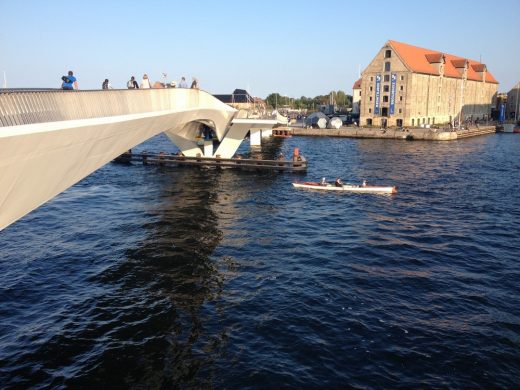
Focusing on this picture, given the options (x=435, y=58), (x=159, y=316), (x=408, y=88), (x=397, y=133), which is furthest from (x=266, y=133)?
(x=159, y=316)

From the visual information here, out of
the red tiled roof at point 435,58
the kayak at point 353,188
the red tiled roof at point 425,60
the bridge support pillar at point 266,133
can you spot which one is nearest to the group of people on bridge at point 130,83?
the kayak at point 353,188

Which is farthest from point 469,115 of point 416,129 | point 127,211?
point 127,211

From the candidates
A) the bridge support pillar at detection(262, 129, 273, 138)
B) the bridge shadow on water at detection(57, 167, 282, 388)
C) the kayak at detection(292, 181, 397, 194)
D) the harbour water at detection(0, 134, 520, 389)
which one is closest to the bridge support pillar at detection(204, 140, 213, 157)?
the kayak at detection(292, 181, 397, 194)

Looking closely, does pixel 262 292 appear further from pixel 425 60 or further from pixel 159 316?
pixel 425 60

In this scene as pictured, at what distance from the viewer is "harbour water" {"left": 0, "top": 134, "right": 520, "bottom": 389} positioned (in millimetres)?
16000

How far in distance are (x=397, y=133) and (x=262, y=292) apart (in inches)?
3280

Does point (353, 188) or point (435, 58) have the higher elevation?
point (435, 58)

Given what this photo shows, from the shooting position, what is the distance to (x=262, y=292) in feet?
72.9

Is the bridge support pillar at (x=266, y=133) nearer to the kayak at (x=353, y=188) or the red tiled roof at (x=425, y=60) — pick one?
the red tiled roof at (x=425, y=60)

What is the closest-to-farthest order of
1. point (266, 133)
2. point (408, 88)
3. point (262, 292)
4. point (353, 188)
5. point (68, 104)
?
1. point (68, 104)
2. point (262, 292)
3. point (353, 188)
4. point (408, 88)
5. point (266, 133)

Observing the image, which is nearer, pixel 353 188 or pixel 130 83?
pixel 130 83

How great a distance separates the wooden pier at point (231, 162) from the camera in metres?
57.2

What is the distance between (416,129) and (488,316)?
291ft

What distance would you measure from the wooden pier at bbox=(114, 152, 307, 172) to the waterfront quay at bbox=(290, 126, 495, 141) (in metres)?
46.5
